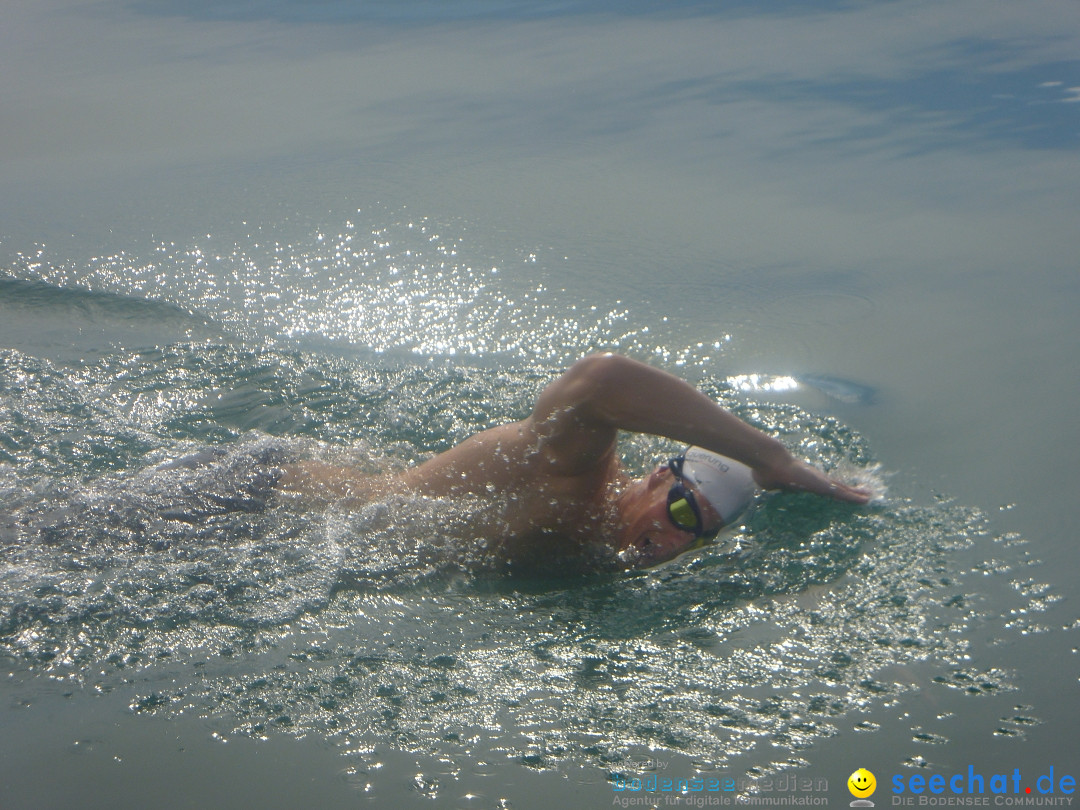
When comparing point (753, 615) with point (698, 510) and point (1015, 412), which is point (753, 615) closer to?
point (698, 510)

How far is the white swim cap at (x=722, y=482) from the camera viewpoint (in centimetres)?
318

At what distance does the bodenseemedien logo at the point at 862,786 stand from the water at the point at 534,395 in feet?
0.14

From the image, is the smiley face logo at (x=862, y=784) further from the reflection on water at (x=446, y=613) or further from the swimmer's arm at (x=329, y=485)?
the swimmer's arm at (x=329, y=485)

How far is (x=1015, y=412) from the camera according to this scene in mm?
3695

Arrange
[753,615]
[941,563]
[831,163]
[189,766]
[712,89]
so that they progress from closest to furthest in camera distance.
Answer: [189,766] → [753,615] → [941,563] → [831,163] → [712,89]

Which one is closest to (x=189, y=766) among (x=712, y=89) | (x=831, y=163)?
(x=831, y=163)

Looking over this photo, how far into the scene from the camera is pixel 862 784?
83.7 inches

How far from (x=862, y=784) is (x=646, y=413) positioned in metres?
1.10

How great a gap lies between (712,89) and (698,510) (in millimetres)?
4867

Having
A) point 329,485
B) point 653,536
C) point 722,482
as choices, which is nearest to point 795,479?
point 722,482

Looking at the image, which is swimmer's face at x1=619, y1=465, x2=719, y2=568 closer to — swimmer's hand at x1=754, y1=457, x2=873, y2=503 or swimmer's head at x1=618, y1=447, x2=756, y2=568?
swimmer's head at x1=618, y1=447, x2=756, y2=568

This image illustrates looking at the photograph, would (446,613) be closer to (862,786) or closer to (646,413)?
(646,413)

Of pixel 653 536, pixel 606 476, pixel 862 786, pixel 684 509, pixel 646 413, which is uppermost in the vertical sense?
pixel 646 413

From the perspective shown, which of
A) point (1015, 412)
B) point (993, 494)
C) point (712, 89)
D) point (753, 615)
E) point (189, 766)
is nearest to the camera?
point (189, 766)
